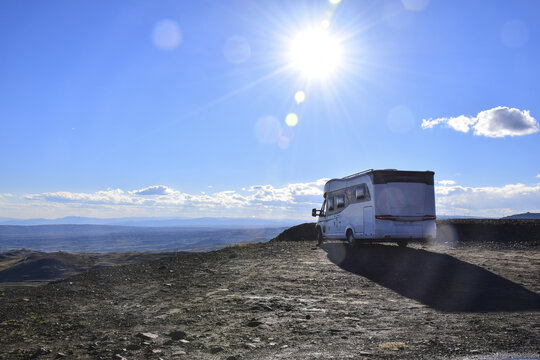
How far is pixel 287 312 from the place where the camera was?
23.2 ft

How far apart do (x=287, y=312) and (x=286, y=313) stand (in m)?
0.07

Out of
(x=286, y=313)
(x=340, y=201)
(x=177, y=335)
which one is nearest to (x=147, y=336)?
(x=177, y=335)

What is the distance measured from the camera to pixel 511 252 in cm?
1539

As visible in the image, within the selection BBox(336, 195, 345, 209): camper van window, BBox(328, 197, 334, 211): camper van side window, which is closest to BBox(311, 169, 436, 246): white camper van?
BBox(336, 195, 345, 209): camper van window

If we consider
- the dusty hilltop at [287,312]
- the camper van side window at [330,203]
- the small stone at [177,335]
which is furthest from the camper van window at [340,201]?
the small stone at [177,335]

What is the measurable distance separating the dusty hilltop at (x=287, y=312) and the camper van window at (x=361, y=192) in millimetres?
3295

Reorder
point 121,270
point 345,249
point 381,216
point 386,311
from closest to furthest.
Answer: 1. point 386,311
2. point 121,270
3. point 381,216
4. point 345,249

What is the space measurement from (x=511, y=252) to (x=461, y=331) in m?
12.1

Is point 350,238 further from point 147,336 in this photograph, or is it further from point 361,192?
point 147,336

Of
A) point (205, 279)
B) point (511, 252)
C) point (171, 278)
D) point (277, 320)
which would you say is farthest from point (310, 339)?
point (511, 252)

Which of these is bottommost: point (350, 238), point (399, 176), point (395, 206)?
point (350, 238)

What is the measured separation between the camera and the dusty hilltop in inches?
200

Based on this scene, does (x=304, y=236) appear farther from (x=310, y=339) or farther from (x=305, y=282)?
(x=310, y=339)

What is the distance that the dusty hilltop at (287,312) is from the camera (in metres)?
5.08
